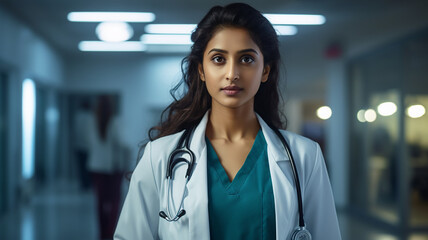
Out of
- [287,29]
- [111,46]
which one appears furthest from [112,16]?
[111,46]

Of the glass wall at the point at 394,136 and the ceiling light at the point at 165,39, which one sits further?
the ceiling light at the point at 165,39

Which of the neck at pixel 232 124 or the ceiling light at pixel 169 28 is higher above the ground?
the ceiling light at pixel 169 28

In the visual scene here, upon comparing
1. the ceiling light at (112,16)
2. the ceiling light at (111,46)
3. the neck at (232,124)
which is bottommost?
the neck at (232,124)

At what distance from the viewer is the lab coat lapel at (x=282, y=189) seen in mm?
1153

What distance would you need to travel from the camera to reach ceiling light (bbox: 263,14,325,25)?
546 centimetres

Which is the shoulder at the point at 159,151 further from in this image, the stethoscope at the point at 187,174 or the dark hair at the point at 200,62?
the dark hair at the point at 200,62

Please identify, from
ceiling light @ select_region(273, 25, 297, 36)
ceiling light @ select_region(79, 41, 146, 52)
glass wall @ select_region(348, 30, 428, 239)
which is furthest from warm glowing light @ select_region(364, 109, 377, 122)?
ceiling light @ select_region(79, 41, 146, 52)

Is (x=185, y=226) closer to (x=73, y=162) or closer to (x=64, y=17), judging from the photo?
(x=64, y=17)

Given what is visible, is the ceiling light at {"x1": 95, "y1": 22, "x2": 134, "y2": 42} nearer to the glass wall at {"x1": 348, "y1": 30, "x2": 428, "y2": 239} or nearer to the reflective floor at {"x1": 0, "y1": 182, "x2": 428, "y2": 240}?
the reflective floor at {"x1": 0, "y1": 182, "x2": 428, "y2": 240}

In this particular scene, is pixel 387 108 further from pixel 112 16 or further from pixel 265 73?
pixel 265 73

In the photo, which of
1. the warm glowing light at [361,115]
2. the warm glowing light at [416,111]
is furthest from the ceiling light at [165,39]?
the warm glowing light at [416,111]

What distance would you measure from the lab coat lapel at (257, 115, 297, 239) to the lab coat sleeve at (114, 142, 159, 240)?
0.33 metres

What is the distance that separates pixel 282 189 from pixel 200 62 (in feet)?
1.47

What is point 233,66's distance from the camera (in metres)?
1.19
